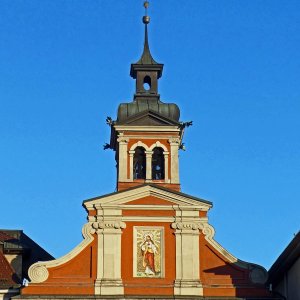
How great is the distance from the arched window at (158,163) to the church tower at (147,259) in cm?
200

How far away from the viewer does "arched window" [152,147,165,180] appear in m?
44.8

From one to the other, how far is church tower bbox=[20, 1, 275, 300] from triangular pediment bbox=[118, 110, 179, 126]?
3.45 m

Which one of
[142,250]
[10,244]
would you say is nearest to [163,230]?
[142,250]

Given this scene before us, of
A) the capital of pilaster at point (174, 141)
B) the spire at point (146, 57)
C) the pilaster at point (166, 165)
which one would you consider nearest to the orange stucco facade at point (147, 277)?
the pilaster at point (166, 165)

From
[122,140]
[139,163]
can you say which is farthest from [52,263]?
[122,140]

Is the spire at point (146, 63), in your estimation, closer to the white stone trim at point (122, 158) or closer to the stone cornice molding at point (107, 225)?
the white stone trim at point (122, 158)

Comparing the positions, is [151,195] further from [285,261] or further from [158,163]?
[285,261]

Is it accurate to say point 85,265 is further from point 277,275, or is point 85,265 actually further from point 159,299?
point 277,275

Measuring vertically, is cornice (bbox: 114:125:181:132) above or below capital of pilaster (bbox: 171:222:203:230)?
above

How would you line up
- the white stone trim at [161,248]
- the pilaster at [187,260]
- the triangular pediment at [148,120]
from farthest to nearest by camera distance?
1. the triangular pediment at [148,120]
2. the white stone trim at [161,248]
3. the pilaster at [187,260]

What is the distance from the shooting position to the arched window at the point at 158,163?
44.8 meters

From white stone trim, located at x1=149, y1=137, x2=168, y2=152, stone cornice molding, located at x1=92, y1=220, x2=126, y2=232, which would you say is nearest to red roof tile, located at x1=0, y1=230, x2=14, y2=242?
stone cornice molding, located at x1=92, y1=220, x2=126, y2=232

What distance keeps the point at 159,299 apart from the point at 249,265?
13.7 ft

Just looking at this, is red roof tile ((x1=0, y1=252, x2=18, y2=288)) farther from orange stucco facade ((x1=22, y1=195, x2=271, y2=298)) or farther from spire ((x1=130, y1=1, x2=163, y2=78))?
spire ((x1=130, y1=1, x2=163, y2=78))
